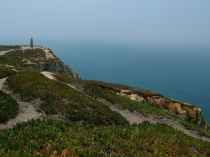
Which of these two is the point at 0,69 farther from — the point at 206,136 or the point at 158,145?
the point at 158,145

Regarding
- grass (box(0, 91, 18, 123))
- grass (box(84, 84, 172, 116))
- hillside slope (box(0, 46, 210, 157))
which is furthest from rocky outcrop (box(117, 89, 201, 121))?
grass (box(0, 91, 18, 123))

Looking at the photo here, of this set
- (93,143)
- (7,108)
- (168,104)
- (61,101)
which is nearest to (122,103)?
(61,101)

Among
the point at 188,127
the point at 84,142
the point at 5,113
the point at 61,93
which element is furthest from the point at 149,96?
the point at 84,142

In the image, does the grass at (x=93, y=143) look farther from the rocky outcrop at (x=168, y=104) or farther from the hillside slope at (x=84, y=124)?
the rocky outcrop at (x=168, y=104)

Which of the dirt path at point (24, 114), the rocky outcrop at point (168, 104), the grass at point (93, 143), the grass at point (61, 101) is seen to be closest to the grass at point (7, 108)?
the dirt path at point (24, 114)

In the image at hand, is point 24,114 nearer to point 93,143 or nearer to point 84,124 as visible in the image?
point 84,124

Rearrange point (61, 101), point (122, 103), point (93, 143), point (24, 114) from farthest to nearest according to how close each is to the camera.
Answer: point (122, 103) → point (61, 101) → point (24, 114) → point (93, 143)

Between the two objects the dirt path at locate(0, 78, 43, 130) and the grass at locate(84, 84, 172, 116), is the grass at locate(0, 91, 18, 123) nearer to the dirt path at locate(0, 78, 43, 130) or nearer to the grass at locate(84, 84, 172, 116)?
the dirt path at locate(0, 78, 43, 130)

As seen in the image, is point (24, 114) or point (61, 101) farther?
point (61, 101)
